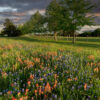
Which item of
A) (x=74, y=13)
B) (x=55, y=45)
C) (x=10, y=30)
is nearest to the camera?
(x=55, y=45)

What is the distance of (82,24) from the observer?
84.5 ft

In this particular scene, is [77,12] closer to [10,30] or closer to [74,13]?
[74,13]

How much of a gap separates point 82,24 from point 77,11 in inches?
128

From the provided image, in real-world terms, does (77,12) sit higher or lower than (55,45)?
higher

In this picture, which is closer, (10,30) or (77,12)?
(77,12)

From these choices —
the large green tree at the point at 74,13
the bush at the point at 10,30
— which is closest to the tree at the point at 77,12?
the large green tree at the point at 74,13

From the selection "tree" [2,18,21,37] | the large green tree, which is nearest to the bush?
"tree" [2,18,21,37]

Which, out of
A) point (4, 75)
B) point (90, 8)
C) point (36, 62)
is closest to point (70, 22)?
point (90, 8)

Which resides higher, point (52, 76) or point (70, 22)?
point (70, 22)

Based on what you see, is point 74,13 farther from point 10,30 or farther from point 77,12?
point 10,30

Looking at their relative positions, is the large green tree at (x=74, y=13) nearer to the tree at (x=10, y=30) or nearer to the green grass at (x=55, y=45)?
the green grass at (x=55, y=45)

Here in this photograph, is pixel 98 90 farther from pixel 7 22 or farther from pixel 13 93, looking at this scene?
pixel 7 22

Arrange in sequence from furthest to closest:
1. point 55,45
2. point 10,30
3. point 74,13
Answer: point 10,30 → point 74,13 → point 55,45

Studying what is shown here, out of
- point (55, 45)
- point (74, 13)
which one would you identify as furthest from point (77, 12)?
point (55, 45)
